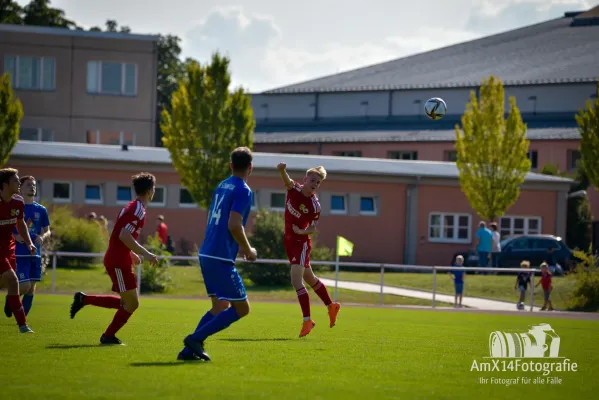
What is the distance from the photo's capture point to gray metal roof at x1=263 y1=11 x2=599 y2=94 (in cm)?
7256

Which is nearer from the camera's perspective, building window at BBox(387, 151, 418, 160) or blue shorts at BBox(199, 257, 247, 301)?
blue shorts at BBox(199, 257, 247, 301)

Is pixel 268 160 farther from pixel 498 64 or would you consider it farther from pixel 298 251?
pixel 498 64

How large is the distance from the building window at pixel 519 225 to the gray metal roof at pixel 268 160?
1939mm

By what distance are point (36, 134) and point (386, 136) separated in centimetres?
2342

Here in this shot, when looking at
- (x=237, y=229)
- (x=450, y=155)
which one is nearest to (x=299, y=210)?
(x=237, y=229)

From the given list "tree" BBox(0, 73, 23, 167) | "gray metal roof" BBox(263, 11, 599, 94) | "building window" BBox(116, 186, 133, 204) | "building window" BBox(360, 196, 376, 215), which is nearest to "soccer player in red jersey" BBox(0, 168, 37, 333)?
"tree" BBox(0, 73, 23, 167)

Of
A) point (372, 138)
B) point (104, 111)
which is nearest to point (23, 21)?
point (104, 111)

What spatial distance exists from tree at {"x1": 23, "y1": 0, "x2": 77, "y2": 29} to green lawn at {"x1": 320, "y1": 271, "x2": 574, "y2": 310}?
47499mm

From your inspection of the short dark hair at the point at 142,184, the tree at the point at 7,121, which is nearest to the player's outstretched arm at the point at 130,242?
the short dark hair at the point at 142,184

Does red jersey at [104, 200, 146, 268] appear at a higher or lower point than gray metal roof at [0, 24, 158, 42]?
lower

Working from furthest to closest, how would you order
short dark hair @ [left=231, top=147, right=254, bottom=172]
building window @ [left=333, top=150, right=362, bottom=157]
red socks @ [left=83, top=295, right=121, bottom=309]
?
1. building window @ [left=333, top=150, right=362, bottom=157]
2. red socks @ [left=83, top=295, right=121, bottom=309]
3. short dark hair @ [left=231, top=147, right=254, bottom=172]

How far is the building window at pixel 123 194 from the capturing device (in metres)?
43.7

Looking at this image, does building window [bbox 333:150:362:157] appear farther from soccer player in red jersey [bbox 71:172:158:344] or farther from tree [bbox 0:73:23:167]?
soccer player in red jersey [bbox 71:172:158:344]

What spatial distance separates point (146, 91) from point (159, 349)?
49072mm
